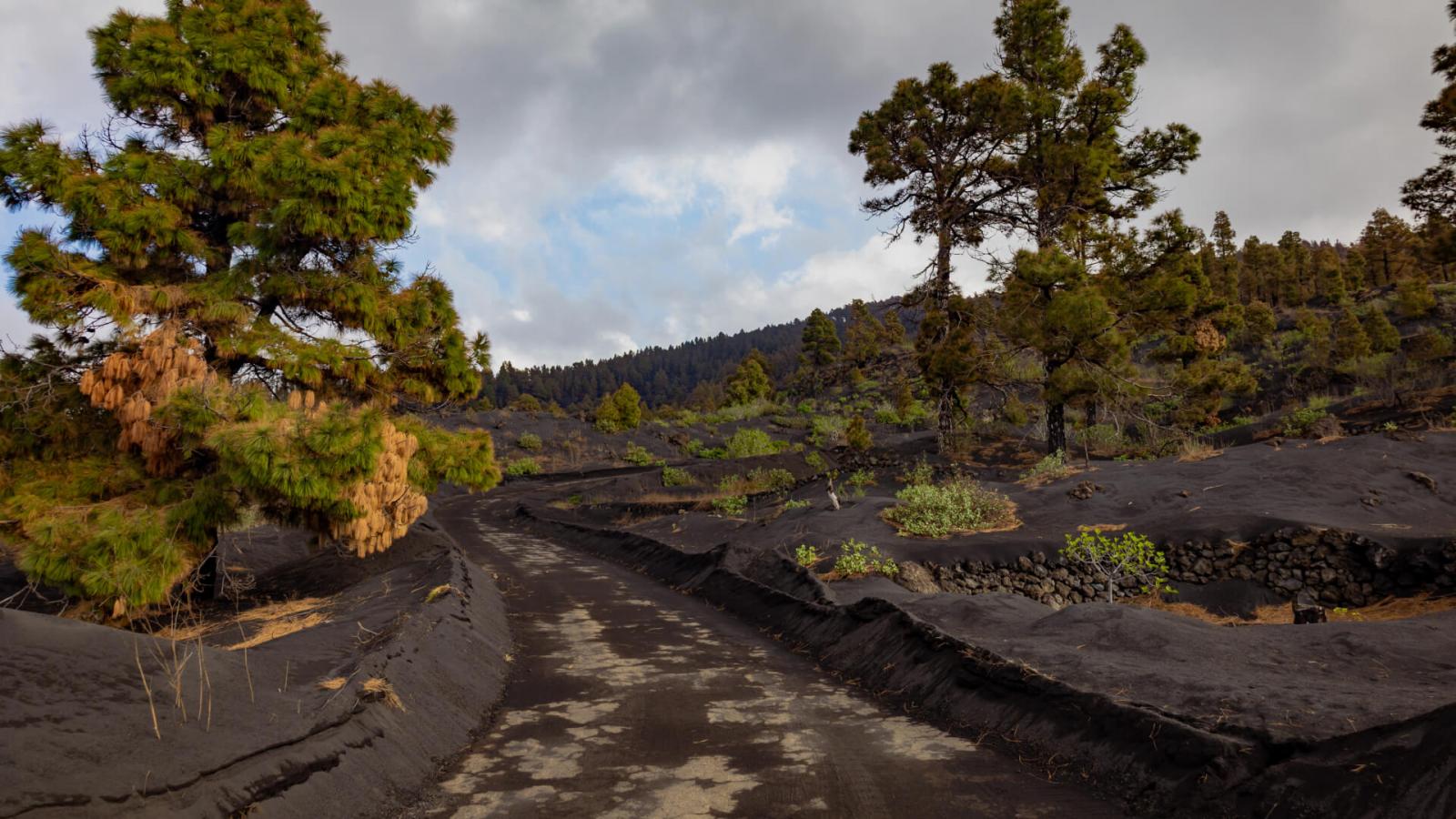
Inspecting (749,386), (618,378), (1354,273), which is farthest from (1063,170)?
(618,378)

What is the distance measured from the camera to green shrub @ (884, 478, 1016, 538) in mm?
12539

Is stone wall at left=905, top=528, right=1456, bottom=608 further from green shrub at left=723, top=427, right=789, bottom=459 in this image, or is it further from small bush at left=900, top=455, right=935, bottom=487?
green shrub at left=723, top=427, right=789, bottom=459

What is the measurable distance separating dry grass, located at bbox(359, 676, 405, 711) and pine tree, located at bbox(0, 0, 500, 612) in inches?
115

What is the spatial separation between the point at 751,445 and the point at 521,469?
1456 centimetres

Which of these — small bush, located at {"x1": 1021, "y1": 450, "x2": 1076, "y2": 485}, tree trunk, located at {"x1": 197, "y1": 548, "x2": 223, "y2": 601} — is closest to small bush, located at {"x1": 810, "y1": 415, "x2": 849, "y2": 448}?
small bush, located at {"x1": 1021, "y1": 450, "x2": 1076, "y2": 485}

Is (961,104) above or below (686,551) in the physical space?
above

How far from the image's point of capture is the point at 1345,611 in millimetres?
8352

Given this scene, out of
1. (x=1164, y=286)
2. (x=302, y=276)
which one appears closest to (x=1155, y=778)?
(x=302, y=276)

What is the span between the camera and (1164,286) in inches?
727

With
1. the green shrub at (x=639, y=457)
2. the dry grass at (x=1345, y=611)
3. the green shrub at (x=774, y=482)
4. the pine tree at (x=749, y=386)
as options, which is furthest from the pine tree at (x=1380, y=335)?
the pine tree at (x=749, y=386)

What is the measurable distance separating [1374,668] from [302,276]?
38.4 ft

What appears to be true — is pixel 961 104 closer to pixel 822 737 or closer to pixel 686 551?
pixel 686 551

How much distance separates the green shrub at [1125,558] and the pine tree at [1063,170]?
339 inches

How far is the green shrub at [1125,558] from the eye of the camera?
9.29 metres
